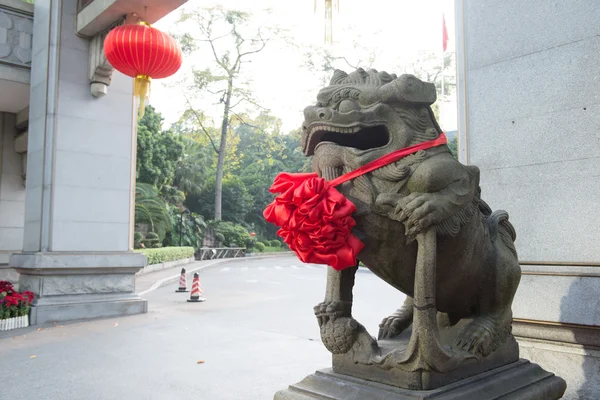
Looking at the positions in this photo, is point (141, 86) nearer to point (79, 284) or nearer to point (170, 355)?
point (79, 284)

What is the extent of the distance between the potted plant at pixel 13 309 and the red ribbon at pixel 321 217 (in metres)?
4.99

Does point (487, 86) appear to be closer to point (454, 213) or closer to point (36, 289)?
point (454, 213)

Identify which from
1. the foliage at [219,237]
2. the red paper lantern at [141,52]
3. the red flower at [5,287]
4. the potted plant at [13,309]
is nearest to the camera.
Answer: the red paper lantern at [141,52]

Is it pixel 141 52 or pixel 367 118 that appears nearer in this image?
pixel 367 118

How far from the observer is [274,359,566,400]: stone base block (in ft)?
4.96

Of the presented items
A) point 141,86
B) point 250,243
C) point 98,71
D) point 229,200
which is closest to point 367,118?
point 141,86

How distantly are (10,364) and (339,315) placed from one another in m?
3.25

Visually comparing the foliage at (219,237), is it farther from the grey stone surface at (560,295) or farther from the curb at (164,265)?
the grey stone surface at (560,295)

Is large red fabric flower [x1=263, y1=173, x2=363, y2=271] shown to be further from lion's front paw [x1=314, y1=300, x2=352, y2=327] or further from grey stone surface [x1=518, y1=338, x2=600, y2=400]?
grey stone surface [x1=518, y1=338, x2=600, y2=400]

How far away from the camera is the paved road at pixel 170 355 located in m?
2.99

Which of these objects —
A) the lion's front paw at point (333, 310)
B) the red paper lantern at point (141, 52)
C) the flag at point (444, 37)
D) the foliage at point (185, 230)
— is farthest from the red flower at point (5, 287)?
the foliage at point (185, 230)

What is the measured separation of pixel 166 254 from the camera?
16172 mm

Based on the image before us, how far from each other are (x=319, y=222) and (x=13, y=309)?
5.19 metres

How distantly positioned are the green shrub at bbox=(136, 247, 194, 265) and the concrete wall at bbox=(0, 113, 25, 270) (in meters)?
4.56
